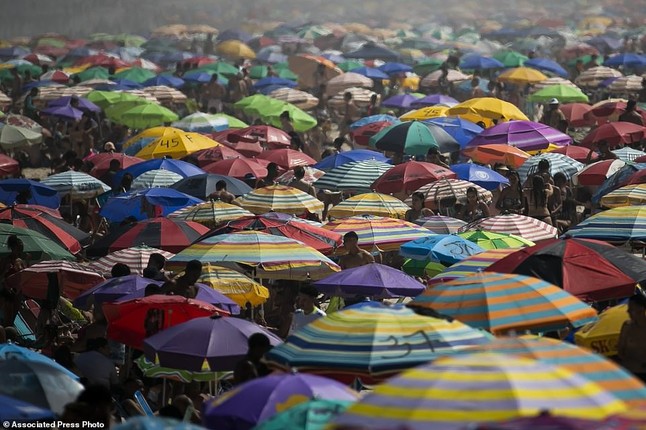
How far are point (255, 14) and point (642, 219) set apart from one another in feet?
197

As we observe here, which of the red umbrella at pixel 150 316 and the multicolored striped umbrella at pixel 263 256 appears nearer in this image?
the red umbrella at pixel 150 316

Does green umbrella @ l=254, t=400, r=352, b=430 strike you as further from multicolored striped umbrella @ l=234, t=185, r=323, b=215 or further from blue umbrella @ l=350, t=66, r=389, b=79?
blue umbrella @ l=350, t=66, r=389, b=79

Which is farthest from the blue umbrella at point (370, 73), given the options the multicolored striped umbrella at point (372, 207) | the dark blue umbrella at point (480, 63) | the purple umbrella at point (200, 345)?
the purple umbrella at point (200, 345)

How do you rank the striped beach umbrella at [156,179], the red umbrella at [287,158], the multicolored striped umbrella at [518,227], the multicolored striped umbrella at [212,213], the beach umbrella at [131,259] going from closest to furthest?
the beach umbrella at [131,259], the multicolored striped umbrella at [518,227], the multicolored striped umbrella at [212,213], the striped beach umbrella at [156,179], the red umbrella at [287,158]

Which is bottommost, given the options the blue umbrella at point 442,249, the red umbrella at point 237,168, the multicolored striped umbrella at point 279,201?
the red umbrella at point 237,168

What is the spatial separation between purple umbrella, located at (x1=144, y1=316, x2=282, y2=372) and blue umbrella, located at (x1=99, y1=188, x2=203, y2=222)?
7.19 meters

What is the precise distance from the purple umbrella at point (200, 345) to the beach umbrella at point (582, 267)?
2343 mm

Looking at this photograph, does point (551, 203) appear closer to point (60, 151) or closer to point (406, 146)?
point (406, 146)

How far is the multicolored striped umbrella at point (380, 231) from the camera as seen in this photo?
1414 centimetres

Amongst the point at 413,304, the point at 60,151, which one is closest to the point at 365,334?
the point at 413,304

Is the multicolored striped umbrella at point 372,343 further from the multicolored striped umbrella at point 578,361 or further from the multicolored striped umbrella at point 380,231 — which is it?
the multicolored striped umbrella at point 380,231

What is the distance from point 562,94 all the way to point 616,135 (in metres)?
8.60

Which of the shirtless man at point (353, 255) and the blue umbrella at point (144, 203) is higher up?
the shirtless man at point (353, 255)

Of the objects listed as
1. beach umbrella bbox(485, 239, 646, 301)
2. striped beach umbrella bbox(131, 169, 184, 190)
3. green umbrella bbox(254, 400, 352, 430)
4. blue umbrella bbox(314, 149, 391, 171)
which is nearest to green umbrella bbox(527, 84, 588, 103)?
blue umbrella bbox(314, 149, 391, 171)
